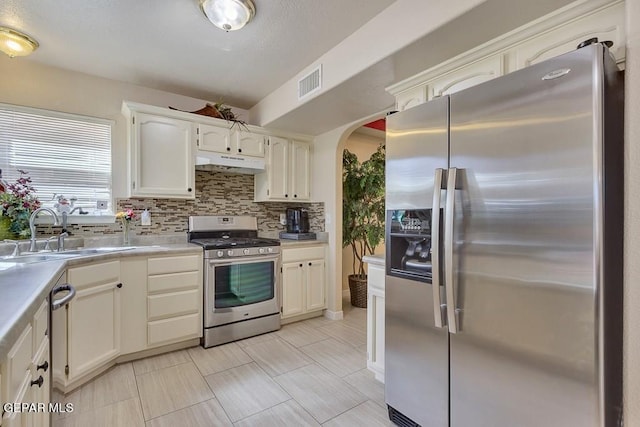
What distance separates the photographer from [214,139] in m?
3.08

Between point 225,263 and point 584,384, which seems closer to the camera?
point 584,384

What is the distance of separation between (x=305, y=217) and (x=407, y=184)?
2.22 m

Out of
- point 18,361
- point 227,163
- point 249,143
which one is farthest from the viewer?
point 249,143

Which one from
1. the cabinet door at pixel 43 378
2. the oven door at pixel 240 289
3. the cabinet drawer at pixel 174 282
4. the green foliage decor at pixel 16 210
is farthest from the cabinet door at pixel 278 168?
the cabinet door at pixel 43 378

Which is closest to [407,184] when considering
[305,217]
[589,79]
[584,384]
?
[589,79]

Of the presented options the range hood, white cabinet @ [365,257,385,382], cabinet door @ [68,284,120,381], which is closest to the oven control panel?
cabinet door @ [68,284,120,381]

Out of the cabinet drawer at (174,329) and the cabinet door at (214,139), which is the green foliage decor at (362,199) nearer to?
the cabinet door at (214,139)

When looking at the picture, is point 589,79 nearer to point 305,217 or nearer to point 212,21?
point 212,21

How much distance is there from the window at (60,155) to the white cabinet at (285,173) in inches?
59.5

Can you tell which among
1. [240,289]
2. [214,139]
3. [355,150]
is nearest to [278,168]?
[214,139]

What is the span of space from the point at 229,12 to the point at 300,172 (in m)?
2.00

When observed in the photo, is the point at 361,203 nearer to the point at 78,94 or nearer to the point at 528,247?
the point at 528,247

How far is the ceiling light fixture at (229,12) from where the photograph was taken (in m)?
1.79

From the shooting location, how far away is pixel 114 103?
2891 mm
